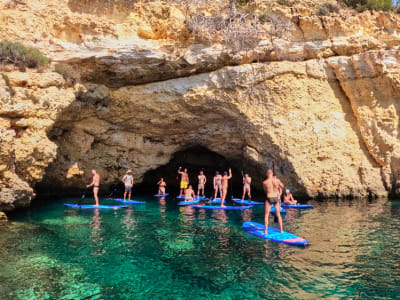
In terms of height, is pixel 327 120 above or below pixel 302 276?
above

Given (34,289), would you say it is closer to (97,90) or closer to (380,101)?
(97,90)

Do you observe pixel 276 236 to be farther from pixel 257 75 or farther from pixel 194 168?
pixel 194 168

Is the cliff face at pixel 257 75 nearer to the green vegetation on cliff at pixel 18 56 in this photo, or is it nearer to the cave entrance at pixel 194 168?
the green vegetation on cliff at pixel 18 56

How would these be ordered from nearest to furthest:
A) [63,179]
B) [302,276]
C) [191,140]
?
[302,276] → [63,179] → [191,140]

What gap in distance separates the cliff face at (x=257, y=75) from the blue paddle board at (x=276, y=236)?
7.39 m

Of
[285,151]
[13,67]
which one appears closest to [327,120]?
[285,151]

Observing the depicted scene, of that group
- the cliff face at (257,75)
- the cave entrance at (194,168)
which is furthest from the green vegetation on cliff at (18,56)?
the cave entrance at (194,168)

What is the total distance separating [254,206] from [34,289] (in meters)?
10.7

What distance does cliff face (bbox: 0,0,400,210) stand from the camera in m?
14.6

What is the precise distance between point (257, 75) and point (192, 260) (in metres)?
11.2

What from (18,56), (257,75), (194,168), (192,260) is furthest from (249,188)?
(18,56)

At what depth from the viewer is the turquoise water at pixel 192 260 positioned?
489cm

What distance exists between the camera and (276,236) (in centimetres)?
772

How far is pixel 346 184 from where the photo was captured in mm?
15383
